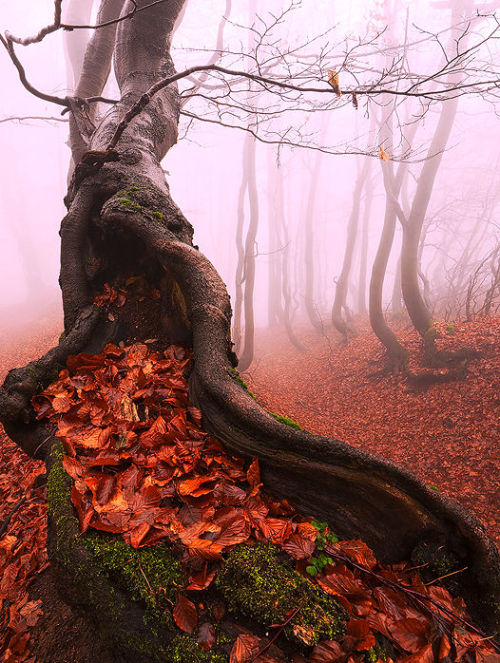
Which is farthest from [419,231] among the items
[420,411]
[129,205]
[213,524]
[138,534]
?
[138,534]

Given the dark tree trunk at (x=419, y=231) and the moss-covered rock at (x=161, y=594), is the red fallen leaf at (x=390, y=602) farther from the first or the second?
the dark tree trunk at (x=419, y=231)

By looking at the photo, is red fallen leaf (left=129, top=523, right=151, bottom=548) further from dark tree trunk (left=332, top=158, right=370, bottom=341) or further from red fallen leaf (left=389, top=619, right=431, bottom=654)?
dark tree trunk (left=332, top=158, right=370, bottom=341)

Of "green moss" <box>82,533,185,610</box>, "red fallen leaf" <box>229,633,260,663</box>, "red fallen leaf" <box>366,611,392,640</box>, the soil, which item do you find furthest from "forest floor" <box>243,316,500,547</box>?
the soil

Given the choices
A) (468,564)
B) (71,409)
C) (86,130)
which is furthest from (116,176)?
(468,564)

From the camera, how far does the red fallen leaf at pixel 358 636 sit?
0.96 metres

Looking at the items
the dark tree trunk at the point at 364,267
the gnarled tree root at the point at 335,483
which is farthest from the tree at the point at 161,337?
the dark tree trunk at the point at 364,267

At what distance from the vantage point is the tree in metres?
1.36

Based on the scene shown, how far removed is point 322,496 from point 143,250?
2393 millimetres

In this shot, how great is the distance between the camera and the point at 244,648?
0.93 m

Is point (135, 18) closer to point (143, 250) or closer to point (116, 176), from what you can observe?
point (116, 176)

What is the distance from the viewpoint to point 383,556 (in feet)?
4.65

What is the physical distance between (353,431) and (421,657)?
4912mm

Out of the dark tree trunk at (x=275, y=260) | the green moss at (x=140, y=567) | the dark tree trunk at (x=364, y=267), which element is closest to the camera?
the green moss at (x=140, y=567)

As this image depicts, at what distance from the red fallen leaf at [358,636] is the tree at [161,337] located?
48 cm
